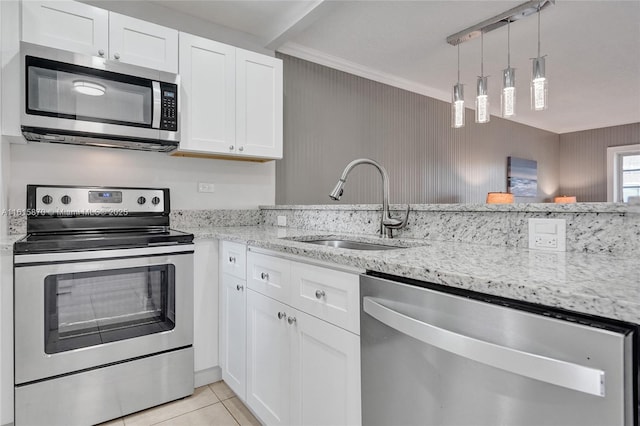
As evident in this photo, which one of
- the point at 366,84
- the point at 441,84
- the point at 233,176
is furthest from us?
the point at 441,84

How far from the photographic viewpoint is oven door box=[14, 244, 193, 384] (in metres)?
1.52

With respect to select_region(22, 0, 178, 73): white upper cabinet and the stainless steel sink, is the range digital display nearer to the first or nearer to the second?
select_region(22, 0, 178, 73): white upper cabinet

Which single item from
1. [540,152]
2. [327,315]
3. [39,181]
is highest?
[540,152]

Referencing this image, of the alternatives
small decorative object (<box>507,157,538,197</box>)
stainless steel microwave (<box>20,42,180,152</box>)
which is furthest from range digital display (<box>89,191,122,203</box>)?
small decorative object (<box>507,157,538,197</box>)

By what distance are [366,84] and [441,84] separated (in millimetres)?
1066

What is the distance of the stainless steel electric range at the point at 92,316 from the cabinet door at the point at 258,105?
903 mm

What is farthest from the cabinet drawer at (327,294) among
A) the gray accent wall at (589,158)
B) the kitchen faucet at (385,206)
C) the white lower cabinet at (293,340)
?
the gray accent wall at (589,158)

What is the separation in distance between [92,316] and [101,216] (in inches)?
27.4

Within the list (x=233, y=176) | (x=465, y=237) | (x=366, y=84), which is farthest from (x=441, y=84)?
(x=465, y=237)

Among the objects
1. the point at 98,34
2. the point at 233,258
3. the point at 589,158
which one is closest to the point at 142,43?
the point at 98,34

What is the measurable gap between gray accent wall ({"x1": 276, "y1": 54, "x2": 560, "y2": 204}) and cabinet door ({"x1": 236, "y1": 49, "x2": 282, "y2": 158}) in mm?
498

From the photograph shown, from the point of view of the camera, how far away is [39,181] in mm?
2062

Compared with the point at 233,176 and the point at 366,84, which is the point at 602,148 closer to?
the point at 366,84

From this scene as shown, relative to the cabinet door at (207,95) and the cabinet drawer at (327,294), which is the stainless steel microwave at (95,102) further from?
the cabinet drawer at (327,294)
